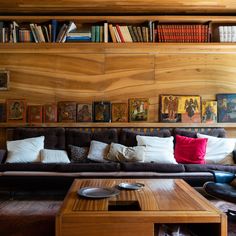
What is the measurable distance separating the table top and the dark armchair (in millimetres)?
419

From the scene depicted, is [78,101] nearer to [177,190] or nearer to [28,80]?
[28,80]

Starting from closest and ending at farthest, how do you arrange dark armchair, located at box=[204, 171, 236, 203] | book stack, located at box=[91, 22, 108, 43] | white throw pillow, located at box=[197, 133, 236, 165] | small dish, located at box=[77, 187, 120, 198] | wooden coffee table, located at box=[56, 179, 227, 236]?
wooden coffee table, located at box=[56, 179, 227, 236] < small dish, located at box=[77, 187, 120, 198] < dark armchair, located at box=[204, 171, 236, 203] < white throw pillow, located at box=[197, 133, 236, 165] < book stack, located at box=[91, 22, 108, 43]

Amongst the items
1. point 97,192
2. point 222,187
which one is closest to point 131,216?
point 97,192

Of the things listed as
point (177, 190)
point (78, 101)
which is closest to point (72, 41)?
point (78, 101)

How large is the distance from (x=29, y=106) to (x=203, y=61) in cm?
276

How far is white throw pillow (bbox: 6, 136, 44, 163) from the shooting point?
3.86 metres

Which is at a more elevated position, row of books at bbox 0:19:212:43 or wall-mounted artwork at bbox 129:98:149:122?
row of books at bbox 0:19:212:43

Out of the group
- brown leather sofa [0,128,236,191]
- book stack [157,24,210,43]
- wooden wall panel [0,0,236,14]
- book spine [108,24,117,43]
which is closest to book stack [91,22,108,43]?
book spine [108,24,117,43]

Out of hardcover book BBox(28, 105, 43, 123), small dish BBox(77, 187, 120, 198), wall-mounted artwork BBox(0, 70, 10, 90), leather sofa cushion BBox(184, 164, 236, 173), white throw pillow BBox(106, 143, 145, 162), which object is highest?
wall-mounted artwork BBox(0, 70, 10, 90)

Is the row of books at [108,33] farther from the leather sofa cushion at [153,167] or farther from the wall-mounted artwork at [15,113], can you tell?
the leather sofa cushion at [153,167]

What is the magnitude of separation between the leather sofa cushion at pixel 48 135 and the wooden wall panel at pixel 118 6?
67.3 inches

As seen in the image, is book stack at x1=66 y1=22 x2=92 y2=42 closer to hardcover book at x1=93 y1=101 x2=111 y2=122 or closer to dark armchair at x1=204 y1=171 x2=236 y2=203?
hardcover book at x1=93 y1=101 x2=111 y2=122

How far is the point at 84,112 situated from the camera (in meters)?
4.50

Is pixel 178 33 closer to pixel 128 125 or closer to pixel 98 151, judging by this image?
pixel 128 125
